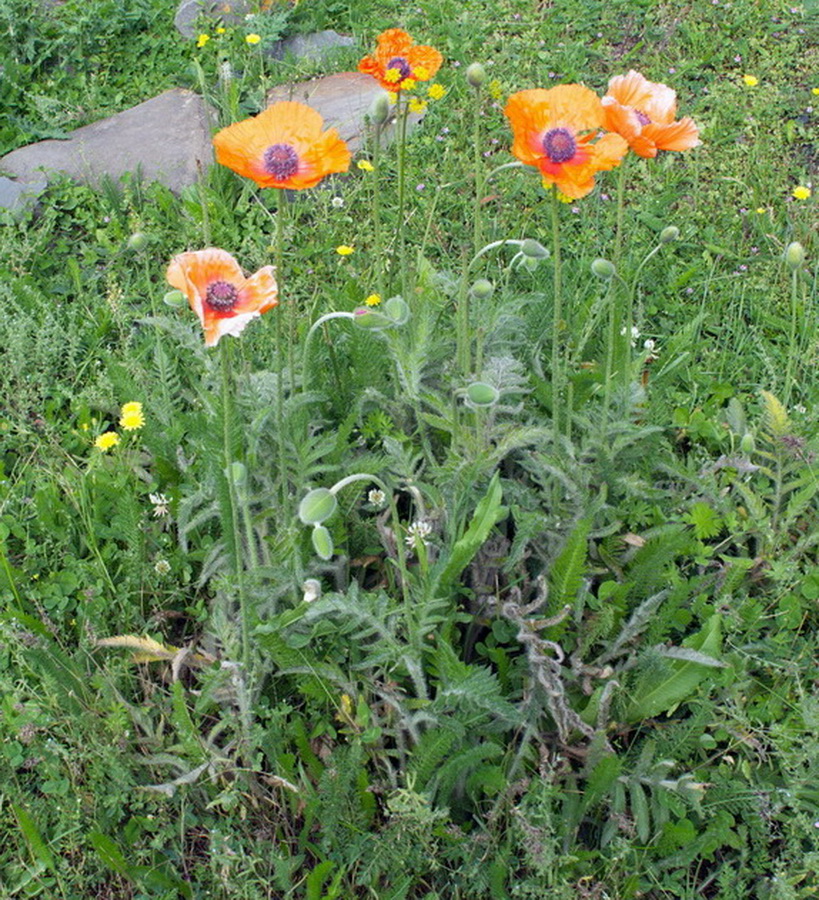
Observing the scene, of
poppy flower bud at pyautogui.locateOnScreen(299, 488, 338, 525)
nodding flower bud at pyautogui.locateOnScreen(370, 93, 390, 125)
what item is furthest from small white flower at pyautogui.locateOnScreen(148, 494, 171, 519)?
nodding flower bud at pyautogui.locateOnScreen(370, 93, 390, 125)

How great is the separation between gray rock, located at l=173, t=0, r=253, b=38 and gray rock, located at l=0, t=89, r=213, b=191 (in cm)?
64

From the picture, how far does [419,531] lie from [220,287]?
68 cm

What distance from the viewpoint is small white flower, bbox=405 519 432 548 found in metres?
1.96

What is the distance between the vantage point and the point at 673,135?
192cm

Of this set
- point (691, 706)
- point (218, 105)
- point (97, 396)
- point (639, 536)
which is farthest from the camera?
point (218, 105)

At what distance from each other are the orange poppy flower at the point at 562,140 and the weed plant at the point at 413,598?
0.03 meters

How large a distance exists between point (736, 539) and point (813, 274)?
1.40 meters

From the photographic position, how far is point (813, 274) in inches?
129

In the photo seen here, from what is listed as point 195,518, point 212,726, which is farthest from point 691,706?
point 195,518

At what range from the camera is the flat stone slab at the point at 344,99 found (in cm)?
394

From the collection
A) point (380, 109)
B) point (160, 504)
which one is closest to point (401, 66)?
point (380, 109)

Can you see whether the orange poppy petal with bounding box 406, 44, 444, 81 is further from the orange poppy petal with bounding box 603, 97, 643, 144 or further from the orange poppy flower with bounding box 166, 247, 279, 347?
the orange poppy flower with bounding box 166, 247, 279, 347

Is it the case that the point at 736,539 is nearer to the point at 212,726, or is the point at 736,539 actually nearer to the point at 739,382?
the point at 739,382

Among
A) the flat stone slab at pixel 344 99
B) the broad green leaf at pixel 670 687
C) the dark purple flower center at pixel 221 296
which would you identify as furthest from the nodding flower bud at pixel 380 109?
the flat stone slab at pixel 344 99
